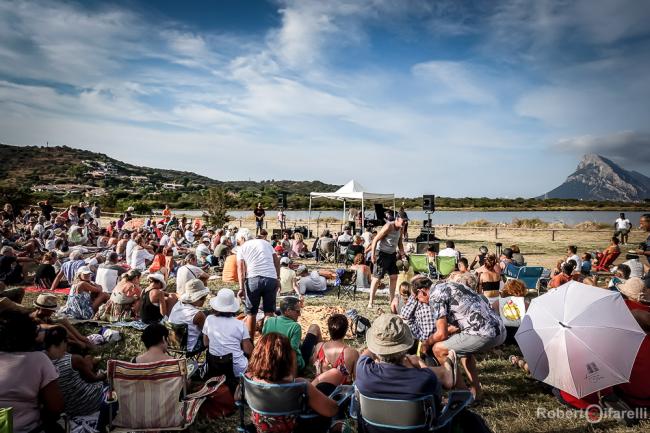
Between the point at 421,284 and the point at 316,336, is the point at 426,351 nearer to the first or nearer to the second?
the point at 421,284

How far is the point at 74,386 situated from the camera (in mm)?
3062

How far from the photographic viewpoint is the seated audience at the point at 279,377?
2.34m

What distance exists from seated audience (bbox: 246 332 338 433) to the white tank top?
184 cm

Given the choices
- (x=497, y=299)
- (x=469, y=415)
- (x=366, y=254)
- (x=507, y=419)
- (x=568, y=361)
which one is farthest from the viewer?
(x=366, y=254)

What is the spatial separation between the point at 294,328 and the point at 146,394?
4.28 feet

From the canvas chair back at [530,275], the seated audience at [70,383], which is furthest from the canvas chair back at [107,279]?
the canvas chair back at [530,275]

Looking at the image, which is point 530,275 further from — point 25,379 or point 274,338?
point 25,379

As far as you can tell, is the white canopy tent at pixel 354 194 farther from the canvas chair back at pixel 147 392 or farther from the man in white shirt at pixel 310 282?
the canvas chair back at pixel 147 392

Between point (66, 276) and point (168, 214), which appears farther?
point (168, 214)

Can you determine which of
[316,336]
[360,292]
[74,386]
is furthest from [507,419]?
[360,292]

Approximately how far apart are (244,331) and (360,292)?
4752 mm

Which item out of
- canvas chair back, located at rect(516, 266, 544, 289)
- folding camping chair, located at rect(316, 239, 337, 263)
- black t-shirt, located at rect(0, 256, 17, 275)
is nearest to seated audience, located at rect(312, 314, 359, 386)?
canvas chair back, located at rect(516, 266, 544, 289)

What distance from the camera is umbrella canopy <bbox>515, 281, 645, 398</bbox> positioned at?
2.95 m

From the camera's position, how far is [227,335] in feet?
11.9
